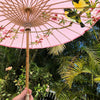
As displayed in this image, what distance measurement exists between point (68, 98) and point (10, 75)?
114cm

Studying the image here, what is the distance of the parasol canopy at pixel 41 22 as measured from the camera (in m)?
0.95

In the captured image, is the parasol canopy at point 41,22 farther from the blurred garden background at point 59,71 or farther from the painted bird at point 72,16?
the blurred garden background at point 59,71

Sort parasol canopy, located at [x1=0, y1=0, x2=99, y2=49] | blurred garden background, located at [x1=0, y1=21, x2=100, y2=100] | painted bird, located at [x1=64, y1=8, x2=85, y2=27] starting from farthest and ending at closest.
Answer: blurred garden background, located at [x1=0, y1=21, x2=100, y2=100] < parasol canopy, located at [x1=0, y1=0, x2=99, y2=49] < painted bird, located at [x1=64, y1=8, x2=85, y2=27]

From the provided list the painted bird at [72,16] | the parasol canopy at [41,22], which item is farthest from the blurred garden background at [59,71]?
the painted bird at [72,16]

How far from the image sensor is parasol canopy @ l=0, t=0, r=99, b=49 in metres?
0.95

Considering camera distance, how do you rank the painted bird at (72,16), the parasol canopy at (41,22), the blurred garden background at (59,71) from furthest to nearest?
the blurred garden background at (59,71), the parasol canopy at (41,22), the painted bird at (72,16)

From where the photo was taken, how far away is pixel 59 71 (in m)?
2.21

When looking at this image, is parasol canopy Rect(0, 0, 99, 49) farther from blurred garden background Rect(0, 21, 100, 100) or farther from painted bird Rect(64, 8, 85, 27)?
blurred garden background Rect(0, 21, 100, 100)

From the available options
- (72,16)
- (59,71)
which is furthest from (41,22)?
(59,71)

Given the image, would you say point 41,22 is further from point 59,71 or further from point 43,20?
point 59,71

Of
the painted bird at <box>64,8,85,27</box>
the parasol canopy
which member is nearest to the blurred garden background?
the parasol canopy

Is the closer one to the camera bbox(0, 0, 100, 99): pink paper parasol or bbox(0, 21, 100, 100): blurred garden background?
bbox(0, 0, 100, 99): pink paper parasol

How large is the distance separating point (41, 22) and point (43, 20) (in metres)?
0.04

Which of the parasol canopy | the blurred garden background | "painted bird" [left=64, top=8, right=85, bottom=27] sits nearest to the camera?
"painted bird" [left=64, top=8, right=85, bottom=27]
